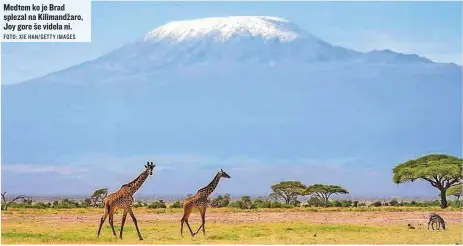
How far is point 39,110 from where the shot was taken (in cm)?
14275

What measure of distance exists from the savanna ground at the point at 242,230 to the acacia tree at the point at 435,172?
10798mm

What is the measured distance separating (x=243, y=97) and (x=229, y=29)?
11.7 metres

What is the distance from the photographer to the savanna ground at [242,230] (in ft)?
76.7

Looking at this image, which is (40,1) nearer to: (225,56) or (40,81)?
(225,56)

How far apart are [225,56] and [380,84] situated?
25766 millimetres

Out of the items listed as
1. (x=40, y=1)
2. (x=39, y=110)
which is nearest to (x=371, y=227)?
Result: (x=40, y=1)

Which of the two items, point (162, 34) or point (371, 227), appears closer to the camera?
point (371, 227)

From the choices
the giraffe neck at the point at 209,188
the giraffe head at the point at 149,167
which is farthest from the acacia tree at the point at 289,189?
the giraffe head at the point at 149,167

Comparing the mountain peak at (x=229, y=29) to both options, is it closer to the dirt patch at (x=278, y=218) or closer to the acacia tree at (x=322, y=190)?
the acacia tree at (x=322, y=190)
